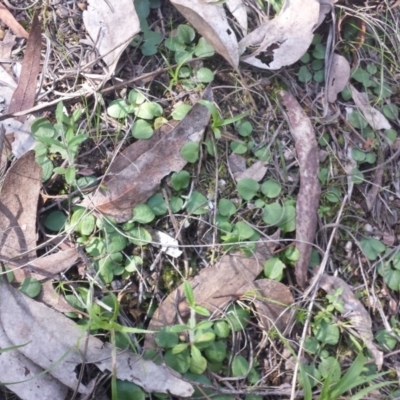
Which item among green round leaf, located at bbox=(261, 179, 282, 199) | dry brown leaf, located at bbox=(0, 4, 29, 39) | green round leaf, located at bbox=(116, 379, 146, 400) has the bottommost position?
green round leaf, located at bbox=(116, 379, 146, 400)

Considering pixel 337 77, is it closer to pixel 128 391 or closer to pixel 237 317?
pixel 237 317

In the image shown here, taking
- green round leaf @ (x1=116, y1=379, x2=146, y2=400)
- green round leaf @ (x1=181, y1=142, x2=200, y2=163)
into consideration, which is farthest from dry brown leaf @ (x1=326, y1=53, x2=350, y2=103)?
green round leaf @ (x1=116, y1=379, x2=146, y2=400)

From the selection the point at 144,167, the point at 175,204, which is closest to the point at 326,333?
the point at 175,204

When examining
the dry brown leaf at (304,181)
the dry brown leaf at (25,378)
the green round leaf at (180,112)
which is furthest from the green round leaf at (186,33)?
the dry brown leaf at (25,378)

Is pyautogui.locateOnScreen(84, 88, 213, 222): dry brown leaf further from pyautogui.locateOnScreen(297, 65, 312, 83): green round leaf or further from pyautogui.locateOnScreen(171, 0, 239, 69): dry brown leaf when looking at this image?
pyautogui.locateOnScreen(297, 65, 312, 83): green round leaf

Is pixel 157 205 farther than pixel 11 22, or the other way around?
pixel 11 22

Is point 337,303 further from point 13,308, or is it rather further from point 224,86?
point 13,308
